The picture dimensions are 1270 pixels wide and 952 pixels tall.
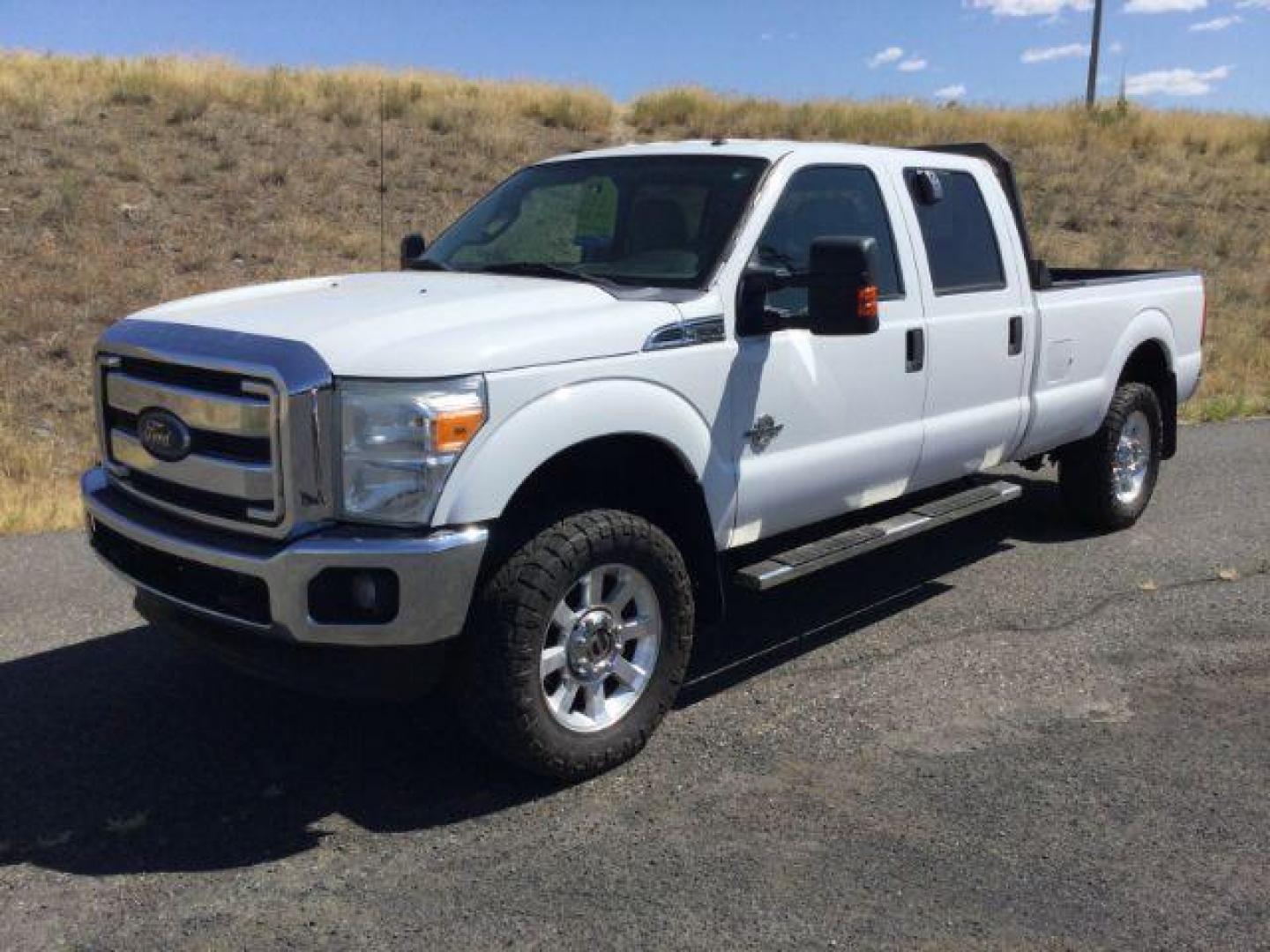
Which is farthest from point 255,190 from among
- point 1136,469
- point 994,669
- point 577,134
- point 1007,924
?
point 1007,924

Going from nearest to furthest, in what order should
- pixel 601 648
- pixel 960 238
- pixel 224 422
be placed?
pixel 224 422
pixel 601 648
pixel 960 238

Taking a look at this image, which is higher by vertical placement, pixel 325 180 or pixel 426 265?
pixel 325 180

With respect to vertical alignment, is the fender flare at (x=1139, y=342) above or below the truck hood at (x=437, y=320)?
below

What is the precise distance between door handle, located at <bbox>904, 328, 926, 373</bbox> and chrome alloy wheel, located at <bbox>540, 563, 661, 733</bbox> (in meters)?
1.68

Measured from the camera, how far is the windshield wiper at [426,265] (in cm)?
511

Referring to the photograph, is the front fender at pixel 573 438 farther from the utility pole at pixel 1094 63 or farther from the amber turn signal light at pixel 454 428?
the utility pole at pixel 1094 63

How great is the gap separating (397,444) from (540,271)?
1440 mm

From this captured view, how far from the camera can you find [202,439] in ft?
12.4

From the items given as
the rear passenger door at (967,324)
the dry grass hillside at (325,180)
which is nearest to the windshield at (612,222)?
the rear passenger door at (967,324)

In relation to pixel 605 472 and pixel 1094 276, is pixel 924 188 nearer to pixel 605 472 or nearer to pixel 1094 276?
pixel 605 472

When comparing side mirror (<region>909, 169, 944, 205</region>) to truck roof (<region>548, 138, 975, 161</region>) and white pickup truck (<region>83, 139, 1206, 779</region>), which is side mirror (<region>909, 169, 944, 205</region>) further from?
truck roof (<region>548, 138, 975, 161</region>)

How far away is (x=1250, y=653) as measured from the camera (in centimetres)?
519

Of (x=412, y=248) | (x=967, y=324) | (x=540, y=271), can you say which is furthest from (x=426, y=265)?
(x=967, y=324)

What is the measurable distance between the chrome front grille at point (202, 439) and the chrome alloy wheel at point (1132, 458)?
5.01m
